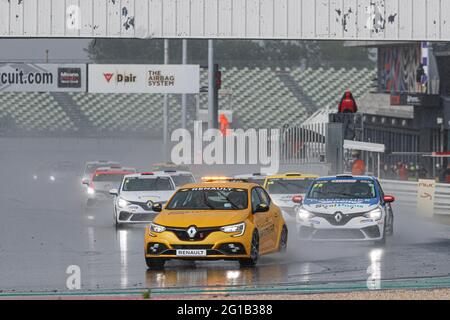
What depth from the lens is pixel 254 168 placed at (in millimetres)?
56312

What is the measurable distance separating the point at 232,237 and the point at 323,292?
170 inches

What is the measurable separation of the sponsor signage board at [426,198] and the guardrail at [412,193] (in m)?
0.15

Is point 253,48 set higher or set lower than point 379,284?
higher

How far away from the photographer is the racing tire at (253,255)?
2069cm

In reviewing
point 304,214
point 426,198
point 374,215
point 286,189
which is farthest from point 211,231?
point 426,198

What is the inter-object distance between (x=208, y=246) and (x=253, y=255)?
32.9 inches

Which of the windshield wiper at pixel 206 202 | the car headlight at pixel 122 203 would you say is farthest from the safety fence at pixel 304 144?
the windshield wiper at pixel 206 202

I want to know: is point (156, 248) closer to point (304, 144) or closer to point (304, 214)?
point (304, 214)

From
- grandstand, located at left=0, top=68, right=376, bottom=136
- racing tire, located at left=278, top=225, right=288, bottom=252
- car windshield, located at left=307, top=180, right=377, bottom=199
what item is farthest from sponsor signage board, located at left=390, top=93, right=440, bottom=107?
racing tire, located at left=278, top=225, right=288, bottom=252

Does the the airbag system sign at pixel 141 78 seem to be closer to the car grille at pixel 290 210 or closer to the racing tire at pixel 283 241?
the car grille at pixel 290 210

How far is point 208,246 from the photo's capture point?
20391 millimetres
